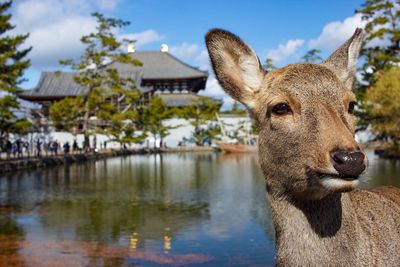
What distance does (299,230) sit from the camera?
3.06 m

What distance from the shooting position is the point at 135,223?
12492 mm

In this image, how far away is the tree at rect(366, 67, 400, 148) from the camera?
3253cm

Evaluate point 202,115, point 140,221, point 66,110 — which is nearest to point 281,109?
point 140,221

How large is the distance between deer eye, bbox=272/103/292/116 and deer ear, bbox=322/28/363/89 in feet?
2.04

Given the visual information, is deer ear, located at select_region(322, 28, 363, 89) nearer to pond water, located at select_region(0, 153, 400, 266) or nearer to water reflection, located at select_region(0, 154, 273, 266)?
pond water, located at select_region(0, 153, 400, 266)

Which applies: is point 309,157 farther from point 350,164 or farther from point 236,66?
point 236,66

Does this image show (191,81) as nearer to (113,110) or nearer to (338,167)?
(113,110)

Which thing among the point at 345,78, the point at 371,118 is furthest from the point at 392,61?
the point at 345,78

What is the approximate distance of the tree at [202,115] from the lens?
58.6 metres

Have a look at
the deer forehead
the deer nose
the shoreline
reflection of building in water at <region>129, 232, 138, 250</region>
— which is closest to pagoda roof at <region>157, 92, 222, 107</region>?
the shoreline

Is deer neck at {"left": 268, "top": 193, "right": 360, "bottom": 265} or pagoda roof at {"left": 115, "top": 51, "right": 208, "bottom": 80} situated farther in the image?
pagoda roof at {"left": 115, "top": 51, "right": 208, "bottom": 80}

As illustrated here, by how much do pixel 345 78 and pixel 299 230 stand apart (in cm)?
117

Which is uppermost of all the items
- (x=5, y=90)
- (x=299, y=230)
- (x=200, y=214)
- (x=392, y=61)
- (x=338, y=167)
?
(x=392, y=61)

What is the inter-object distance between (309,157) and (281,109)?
1.37 feet
